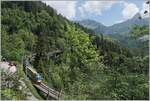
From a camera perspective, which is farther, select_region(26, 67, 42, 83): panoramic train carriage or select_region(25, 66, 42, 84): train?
select_region(26, 67, 42, 83): panoramic train carriage

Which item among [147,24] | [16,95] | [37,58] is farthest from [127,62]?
[37,58]

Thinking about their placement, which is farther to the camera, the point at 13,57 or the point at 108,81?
the point at 13,57

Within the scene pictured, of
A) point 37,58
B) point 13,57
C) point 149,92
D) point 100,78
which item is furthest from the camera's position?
point 37,58

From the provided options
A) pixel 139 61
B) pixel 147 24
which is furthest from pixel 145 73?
pixel 147 24

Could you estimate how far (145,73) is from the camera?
6598 mm

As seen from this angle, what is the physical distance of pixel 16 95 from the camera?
256 inches

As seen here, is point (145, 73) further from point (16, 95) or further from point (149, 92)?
point (16, 95)

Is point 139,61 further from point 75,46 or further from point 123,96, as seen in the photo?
point 75,46

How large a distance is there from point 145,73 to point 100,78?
1.04 meters

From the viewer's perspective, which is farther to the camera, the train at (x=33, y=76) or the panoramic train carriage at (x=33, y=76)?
the panoramic train carriage at (x=33, y=76)

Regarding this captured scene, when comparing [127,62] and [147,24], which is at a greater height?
[147,24]

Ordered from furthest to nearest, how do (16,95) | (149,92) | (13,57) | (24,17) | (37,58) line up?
(24,17) → (37,58) → (13,57) → (16,95) → (149,92)

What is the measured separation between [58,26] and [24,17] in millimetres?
8433

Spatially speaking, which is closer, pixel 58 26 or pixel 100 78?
pixel 100 78
